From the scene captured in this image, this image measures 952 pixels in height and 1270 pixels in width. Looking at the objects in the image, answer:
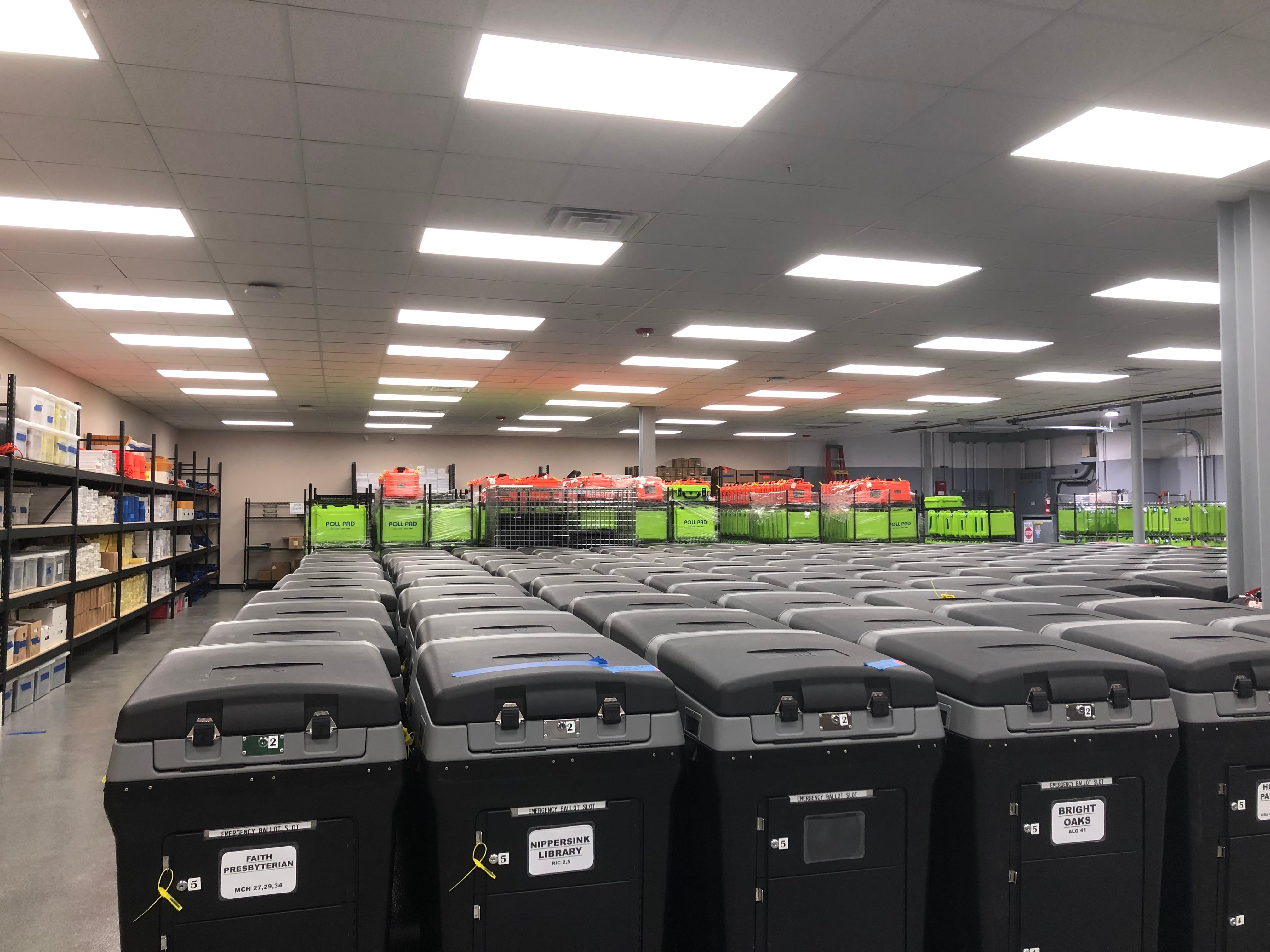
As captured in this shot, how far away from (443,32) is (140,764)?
2.92 m

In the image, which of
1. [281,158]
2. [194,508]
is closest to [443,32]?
[281,158]

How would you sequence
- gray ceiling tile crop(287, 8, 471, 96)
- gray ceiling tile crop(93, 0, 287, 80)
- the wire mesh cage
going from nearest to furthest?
gray ceiling tile crop(93, 0, 287, 80)
gray ceiling tile crop(287, 8, 471, 96)
the wire mesh cage


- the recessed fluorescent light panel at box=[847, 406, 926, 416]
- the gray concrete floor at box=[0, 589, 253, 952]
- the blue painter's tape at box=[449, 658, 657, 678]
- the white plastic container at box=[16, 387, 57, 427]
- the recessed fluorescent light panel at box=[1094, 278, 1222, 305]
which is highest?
the recessed fluorescent light panel at box=[1094, 278, 1222, 305]

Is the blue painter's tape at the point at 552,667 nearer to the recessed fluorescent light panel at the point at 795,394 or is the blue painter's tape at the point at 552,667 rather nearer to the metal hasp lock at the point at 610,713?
the metal hasp lock at the point at 610,713

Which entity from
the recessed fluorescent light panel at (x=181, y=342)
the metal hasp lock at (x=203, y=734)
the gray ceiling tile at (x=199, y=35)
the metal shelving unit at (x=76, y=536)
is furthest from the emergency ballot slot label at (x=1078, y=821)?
the recessed fluorescent light panel at (x=181, y=342)

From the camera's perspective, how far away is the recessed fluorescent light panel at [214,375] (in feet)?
35.1

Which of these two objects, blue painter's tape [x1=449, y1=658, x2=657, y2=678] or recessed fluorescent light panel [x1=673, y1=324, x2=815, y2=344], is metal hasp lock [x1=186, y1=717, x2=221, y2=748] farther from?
recessed fluorescent light panel [x1=673, y1=324, x2=815, y2=344]

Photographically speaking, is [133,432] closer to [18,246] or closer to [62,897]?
[18,246]

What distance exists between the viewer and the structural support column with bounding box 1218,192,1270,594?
5.04 metres

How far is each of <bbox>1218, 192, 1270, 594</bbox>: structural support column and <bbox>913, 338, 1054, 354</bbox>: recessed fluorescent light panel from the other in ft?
12.4

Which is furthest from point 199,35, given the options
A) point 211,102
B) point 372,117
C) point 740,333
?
point 740,333

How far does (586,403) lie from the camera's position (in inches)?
541

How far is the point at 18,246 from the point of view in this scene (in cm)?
579

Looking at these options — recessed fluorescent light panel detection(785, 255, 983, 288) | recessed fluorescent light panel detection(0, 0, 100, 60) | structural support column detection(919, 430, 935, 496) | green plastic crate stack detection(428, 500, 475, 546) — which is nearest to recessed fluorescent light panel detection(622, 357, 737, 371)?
recessed fluorescent light panel detection(785, 255, 983, 288)
